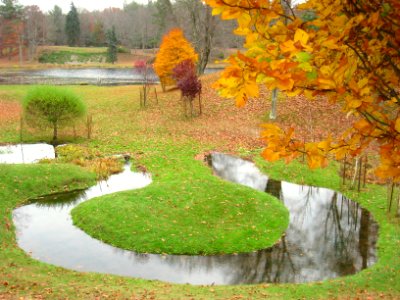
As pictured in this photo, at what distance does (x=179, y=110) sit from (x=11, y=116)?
11838mm

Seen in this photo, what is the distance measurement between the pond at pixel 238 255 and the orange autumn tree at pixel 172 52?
18986mm

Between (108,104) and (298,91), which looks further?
(108,104)

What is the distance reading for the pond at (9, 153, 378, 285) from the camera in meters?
11.8

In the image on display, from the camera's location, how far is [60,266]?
1173 centimetres

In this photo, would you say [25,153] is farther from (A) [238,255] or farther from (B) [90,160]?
(A) [238,255]

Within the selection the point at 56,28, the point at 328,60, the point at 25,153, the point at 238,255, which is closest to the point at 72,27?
the point at 56,28

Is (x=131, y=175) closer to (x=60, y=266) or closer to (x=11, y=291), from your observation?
(x=60, y=266)

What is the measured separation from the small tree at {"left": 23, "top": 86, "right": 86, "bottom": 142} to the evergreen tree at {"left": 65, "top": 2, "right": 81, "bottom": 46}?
235ft

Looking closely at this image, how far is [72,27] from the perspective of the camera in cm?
9062

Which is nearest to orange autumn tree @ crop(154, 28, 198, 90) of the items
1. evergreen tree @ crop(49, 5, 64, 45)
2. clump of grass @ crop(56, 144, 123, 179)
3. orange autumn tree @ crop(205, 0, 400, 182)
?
clump of grass @ crop(56, 144, 123, 179)

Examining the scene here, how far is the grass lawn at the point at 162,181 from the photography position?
33.3 feet

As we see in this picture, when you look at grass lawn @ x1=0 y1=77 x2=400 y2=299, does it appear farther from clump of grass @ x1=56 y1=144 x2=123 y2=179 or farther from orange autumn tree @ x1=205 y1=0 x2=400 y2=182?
orange autumn tree @ x1=205 y1=0 x2=400 y2=182

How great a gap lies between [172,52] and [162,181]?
1883cm

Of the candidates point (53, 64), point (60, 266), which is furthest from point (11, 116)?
point (53, 64)
